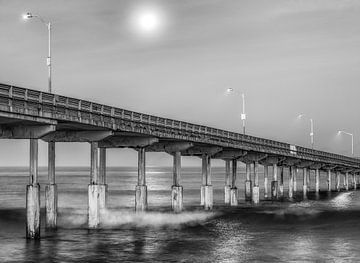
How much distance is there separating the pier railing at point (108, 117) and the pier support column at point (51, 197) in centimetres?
471

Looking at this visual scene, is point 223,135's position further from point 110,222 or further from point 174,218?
Answer: point 110,222

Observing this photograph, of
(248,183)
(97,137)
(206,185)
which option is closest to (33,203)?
(97,137)

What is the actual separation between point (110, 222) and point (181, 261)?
21216 millimetres

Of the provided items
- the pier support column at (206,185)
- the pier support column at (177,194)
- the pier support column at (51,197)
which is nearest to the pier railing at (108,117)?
the pier support column at (206,185)

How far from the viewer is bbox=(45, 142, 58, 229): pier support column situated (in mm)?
48969

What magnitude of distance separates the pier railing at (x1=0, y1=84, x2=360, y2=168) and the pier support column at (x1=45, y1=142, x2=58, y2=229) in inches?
185

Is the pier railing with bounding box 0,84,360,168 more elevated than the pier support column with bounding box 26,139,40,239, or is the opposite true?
the pier railing with bounding box 0,84,360,168

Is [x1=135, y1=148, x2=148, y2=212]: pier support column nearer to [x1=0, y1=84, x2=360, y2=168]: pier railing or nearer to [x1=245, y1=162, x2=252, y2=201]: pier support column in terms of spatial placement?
[x1=0, y1=84, x2=360, y2=168]: pier railing

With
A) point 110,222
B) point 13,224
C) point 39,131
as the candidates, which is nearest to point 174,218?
point 110,222

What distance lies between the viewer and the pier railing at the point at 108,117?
3950 centimetres

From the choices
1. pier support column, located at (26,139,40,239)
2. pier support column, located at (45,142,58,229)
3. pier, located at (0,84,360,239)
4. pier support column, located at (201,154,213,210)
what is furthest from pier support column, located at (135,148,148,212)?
pier support column, located at (26,139,40,239)

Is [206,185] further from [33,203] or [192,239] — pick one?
[33,203]

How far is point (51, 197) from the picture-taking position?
49.0 metres

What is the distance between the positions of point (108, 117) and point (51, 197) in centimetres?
695
